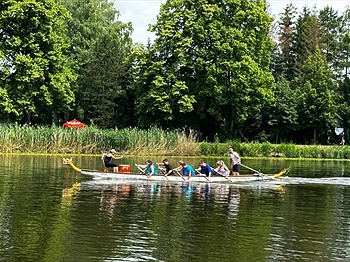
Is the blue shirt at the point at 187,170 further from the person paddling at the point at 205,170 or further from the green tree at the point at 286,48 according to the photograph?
the green tree at the point at 286,48

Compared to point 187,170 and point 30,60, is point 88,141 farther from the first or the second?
point 187,170

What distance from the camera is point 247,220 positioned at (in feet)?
69.4

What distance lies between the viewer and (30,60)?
204 feet

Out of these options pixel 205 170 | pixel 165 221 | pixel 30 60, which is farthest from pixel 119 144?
pixel 165 221

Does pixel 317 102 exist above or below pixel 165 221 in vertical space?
above

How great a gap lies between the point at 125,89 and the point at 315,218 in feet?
187

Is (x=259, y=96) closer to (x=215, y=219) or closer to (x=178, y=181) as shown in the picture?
(x=178, y=181)

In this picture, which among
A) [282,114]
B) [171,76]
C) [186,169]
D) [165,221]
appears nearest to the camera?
[165,221]

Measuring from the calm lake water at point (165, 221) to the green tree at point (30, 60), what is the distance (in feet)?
99.6

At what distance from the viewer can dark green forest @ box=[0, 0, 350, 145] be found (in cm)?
6406

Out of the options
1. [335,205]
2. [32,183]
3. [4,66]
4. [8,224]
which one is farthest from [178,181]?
[4,66]

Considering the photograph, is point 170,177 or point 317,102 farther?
point 317,102

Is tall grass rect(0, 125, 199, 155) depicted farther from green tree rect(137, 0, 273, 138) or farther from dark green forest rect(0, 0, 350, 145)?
green tree rect(137, 0, 273, 138)

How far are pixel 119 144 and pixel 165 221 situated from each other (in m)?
37.4
